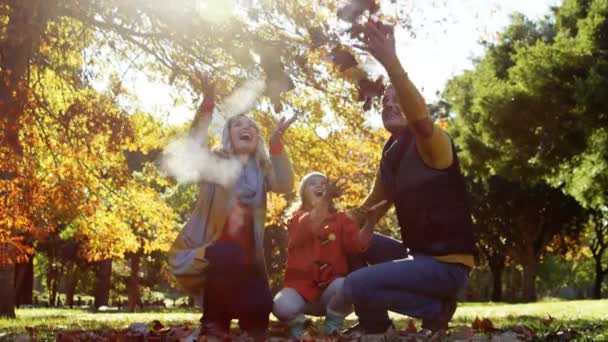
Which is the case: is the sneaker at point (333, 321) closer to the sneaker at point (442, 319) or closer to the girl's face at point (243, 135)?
the sneaker at point (442, 319)

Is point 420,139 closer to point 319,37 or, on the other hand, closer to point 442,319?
point 442,319

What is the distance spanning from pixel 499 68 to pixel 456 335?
2205 cm

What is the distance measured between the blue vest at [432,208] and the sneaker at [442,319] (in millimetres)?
399

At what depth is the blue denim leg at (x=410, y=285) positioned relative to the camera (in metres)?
4.71

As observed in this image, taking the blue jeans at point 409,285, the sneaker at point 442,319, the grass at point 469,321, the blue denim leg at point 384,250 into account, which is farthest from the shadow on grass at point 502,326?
the blue denim leg at point 384,250

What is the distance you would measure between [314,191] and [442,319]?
6.16 feet

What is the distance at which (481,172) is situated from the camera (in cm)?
2681

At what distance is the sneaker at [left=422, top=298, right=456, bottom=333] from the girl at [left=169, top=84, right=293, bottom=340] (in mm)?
1248

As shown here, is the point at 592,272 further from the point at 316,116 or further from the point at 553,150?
the point at 316,116

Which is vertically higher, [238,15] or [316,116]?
[238,15]

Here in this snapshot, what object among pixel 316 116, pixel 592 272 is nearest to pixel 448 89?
pixel 316 116

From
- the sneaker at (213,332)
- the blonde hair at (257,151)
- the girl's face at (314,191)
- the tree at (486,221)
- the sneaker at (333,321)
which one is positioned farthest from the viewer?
the tree at (486,221)

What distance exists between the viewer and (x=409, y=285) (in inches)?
186

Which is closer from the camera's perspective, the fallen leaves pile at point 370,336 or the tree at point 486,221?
the fallen leaves pile at point 370,336
